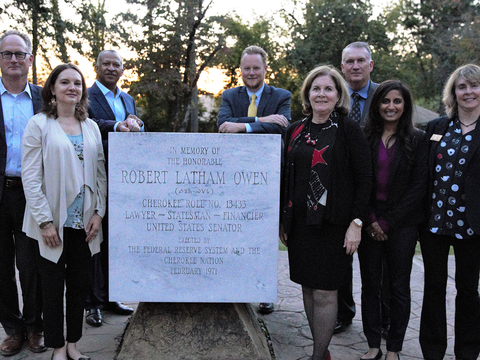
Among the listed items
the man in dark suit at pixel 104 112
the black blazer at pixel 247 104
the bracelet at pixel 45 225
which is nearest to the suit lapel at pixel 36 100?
the man in dark suit at pixel 104 112

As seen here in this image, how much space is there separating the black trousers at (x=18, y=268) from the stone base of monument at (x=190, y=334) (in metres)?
0.83

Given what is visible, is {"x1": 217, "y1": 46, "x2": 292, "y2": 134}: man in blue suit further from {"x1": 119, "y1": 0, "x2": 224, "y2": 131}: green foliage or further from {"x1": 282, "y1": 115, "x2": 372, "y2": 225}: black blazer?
{"x1": 119, "y1": 0, "x2": 224, "y2": 131}: green foliage

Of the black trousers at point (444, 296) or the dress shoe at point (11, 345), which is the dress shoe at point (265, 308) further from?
the dress shoe at point (11, 345)

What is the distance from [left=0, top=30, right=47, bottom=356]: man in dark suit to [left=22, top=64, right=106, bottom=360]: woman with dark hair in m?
0.38

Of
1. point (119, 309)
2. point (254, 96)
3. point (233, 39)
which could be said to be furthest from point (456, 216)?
point (233, 39)

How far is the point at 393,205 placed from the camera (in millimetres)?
3205

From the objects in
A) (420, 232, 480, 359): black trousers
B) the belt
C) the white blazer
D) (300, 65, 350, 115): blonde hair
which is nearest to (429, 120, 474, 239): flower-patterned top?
(420, 232, 480, 359): black trousers

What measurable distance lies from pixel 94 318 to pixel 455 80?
3.46 meters

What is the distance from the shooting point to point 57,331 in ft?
10.4

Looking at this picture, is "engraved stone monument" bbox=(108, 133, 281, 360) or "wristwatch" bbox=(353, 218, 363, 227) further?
"engraved stone monument" bbox=(108, 133, 281, 360)

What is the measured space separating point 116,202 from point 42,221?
48 centimetres

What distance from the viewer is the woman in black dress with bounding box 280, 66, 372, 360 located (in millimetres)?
3035

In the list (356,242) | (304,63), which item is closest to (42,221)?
(356,242)

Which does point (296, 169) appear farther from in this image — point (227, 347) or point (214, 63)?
point (214, 63)
